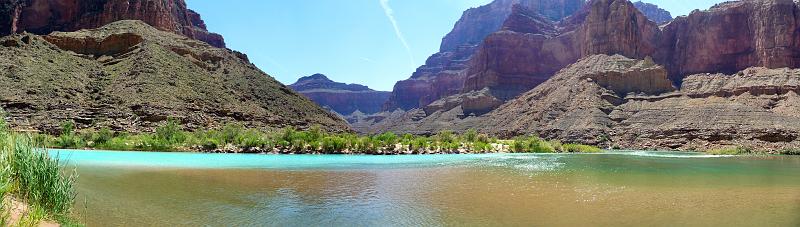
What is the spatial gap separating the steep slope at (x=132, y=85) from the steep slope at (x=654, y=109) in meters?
46.1

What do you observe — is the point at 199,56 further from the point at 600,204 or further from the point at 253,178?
the point at 600,204

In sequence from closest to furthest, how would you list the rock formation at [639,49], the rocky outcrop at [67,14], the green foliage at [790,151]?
1. the green foliage at [790,151]
2. the rocky outcrop at [67,14]
3. the rock formation at [639,49]

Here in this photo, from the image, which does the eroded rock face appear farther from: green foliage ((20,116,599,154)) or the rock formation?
green foliage ((20,116,599,154))

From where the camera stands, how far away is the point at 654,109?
3529 inches

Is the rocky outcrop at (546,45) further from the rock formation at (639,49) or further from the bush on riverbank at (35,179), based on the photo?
the bush on riverbank at (35,179)

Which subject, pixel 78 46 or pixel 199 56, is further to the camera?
pixel 199 56

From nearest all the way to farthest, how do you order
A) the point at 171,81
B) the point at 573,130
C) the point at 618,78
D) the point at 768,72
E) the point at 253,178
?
the point at 253,178
the point at 171,81
the point at 573,130
the point at 768,72
the point at 618,78

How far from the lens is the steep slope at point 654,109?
240 feet

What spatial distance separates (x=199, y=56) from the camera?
6931 centimetres

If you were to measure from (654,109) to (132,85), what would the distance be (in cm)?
8321

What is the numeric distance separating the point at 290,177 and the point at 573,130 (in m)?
74.6

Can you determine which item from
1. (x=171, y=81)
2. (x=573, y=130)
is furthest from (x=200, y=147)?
(x=573, y=130)

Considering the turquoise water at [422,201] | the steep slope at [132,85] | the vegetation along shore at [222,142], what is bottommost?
the turquoise water at [422,201]

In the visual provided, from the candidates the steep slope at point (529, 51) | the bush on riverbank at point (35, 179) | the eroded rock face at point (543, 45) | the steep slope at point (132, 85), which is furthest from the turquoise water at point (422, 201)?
the eroded rock face at point (543, 45)
